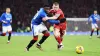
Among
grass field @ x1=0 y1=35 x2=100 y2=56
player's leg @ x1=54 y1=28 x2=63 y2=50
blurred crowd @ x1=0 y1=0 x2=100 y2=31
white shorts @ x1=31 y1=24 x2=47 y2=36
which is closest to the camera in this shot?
grass field @ x1=0 y1=35 x2=100 y2=56

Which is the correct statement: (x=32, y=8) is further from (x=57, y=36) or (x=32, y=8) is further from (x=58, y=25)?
(x=57, y=36)

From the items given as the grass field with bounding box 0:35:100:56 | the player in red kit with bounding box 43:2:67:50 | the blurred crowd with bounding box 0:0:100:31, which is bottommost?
the blurred crowd with bounding box 0:0:100:31

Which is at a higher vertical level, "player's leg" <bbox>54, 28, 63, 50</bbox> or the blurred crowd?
"player's leg" <bbox>54, 28, 63, 50</bbox>

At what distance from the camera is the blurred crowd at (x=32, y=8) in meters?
37.5

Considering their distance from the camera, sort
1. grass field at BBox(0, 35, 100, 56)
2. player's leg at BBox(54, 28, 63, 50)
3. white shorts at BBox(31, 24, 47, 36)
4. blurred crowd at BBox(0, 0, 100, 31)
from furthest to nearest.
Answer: blurred crowd at BBox(0, 0, 100, 31) < player's leg at BBox(54, 28, 63, 50) < white shorts at BBox(31, 24, 47, 36) < grass field at BBox(0, 35, 100, 56)

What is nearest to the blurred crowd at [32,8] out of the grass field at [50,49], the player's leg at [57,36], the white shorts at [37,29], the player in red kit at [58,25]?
the grass field at [50,49]

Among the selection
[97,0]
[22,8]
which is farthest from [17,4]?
[97,0]

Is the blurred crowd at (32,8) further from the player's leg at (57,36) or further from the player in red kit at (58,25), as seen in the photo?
the player's leg at (57,36)

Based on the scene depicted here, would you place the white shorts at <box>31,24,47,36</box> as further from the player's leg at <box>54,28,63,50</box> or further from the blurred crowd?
the blurred crowd

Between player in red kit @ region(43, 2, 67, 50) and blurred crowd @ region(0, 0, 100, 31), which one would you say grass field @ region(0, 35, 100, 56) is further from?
blurred crowd @ region(0, 0, 100, 31)

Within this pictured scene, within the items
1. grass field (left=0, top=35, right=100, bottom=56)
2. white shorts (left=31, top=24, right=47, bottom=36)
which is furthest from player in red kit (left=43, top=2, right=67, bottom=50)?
white shorts (left=31, top=24, right=47, bottom=36)

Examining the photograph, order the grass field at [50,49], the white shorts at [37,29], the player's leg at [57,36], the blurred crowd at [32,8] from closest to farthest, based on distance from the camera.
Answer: the grass field at [50,49] < the white shorts at [37,29] < the player's leg at [57,36] < the blurred crowd at [32,8]

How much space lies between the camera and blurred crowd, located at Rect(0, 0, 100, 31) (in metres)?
37.5

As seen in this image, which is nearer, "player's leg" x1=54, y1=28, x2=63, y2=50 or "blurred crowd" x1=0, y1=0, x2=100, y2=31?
"player's leg" x1=54, y1=28, x2=63, y2=50
